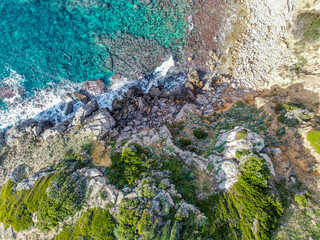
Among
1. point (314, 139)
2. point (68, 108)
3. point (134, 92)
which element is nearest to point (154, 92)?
point (134, 92)

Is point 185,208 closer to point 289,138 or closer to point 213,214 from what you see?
point 213,214

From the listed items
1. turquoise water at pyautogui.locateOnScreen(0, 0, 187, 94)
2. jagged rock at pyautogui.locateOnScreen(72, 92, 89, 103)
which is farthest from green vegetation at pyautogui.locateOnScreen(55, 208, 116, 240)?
turquoise water at pyautogui.locateOnScreen(0, 0, 187, 94)

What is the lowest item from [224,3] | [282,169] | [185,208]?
[282,169]

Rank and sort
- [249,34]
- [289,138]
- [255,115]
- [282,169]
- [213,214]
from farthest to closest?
[249,34], [255,115], [289,138], [282,169], [213,214]

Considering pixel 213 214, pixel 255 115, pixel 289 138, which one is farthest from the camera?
pixel 255 115

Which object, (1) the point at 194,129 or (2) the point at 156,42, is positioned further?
(2) the point at 156,42

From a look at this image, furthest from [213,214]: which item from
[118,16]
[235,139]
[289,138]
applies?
[118,16]

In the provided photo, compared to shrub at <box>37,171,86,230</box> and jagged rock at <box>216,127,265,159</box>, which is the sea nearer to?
jagged rock at <box>216,127,265,159</box>

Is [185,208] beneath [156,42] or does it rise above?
beneath
